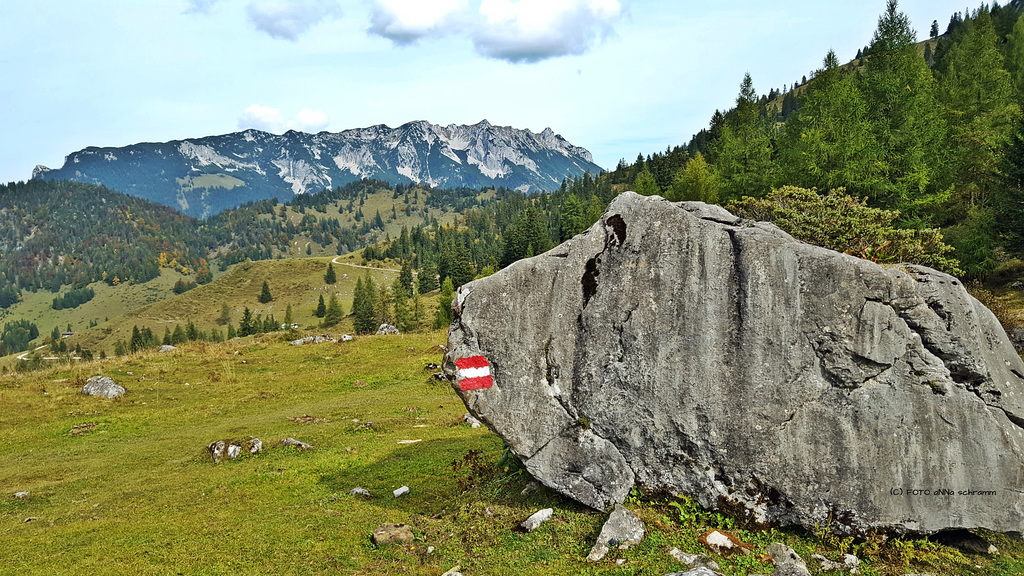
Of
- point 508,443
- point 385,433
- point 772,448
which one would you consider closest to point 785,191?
point 772,448

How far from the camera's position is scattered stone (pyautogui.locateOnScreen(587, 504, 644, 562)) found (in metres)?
11.6

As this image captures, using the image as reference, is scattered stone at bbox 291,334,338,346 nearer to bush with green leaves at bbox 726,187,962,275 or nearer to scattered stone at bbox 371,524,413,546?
scattered stone at bbox 371,524,413,546

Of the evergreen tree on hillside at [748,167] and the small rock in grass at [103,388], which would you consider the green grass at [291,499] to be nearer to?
the small rock in grass at [103,388]

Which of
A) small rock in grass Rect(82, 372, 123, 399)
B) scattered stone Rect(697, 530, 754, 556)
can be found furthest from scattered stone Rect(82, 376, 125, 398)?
scattered stone Rect(697, 530, 754, 556)

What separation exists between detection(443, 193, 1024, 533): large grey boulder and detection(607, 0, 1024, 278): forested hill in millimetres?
19798

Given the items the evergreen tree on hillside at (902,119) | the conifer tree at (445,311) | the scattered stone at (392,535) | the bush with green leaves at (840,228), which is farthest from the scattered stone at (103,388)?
the evergreen tree on hillside at (902,119)

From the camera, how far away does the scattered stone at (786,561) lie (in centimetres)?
1039

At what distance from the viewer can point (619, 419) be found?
44.1 ft

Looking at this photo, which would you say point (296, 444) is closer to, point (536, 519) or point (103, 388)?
point (536, 519)

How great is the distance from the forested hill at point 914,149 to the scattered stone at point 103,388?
44507mm

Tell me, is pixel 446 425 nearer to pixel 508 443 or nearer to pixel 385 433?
pixel 385 433

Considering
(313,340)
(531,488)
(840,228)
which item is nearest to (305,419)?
(531,488)

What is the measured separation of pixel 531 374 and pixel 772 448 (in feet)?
19.4

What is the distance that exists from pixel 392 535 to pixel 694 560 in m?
7.27
